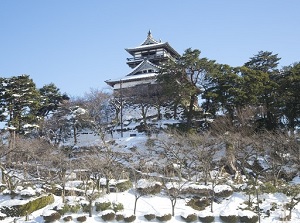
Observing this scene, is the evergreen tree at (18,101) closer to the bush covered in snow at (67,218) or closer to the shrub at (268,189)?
the bush covered in snow at (67,218)

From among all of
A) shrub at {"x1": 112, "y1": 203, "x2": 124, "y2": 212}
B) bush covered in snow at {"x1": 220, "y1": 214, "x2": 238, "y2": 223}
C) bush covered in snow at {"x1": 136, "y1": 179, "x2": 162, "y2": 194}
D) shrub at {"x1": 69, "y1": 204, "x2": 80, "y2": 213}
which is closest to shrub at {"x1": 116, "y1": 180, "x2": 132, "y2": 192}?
bush covered in snow at {"x1": 136, "y1": 179, "x2": 162, "y2": 194}

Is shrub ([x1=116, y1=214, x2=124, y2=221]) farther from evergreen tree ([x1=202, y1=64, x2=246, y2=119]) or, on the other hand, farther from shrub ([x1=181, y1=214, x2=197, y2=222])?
evergreen tree ([x1=202, y1=64, x2=246, y2=119])

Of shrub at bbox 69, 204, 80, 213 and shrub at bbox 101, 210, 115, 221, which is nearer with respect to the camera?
shrub at bbox 101, 210, 115, 221

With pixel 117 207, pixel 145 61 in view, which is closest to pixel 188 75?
pixel 145 61

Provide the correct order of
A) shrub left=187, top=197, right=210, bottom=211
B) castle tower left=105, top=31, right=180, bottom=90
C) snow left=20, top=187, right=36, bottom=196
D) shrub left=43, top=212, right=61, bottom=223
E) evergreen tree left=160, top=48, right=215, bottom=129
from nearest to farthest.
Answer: shrub left=43, top=212, right=61, bottom=223 < shrub left=187, top=197, right=210, bottom=211 < snow left=20, top=187, right=36, bottom=196 < evergreen tree left=160, top=48, right=215, bottom=129 < castle tower left=105, top=31, right=180, bottom=90

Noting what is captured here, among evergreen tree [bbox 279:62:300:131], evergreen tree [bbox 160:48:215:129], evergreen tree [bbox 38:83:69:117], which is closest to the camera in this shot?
evergreen tree [bbox 279:62:300:131]

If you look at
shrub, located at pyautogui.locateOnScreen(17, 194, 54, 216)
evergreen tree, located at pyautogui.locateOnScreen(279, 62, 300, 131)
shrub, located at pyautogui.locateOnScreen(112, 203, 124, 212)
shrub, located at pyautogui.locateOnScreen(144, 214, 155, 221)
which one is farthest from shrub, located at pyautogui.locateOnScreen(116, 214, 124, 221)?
evergreen tree, located at pyautogui.locateOnScreen(279, 62, 300, 131)

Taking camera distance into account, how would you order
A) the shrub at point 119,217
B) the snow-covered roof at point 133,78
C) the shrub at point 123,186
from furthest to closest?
the snow-covered roof at point 133,78 < the shrub at point 123,186 < the shrub at point 119,217

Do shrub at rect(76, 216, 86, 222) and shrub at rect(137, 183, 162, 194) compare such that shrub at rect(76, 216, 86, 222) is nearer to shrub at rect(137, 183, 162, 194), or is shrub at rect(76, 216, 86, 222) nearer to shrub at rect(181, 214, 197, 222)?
shrub at rect(137, 183, 162, 194)

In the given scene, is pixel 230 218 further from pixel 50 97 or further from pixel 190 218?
pixel 50 97

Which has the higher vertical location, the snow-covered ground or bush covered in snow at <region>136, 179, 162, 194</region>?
bush covered in snow at <region>136, 179, 162, 194</region>

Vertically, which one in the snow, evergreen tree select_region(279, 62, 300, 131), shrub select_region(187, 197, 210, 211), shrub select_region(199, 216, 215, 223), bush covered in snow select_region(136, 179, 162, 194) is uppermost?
evergreen tree select_region(279, 62, 300, 131)

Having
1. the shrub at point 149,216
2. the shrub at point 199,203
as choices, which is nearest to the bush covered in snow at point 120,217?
the shrub at point 149,216

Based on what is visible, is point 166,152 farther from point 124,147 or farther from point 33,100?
point 33,100
